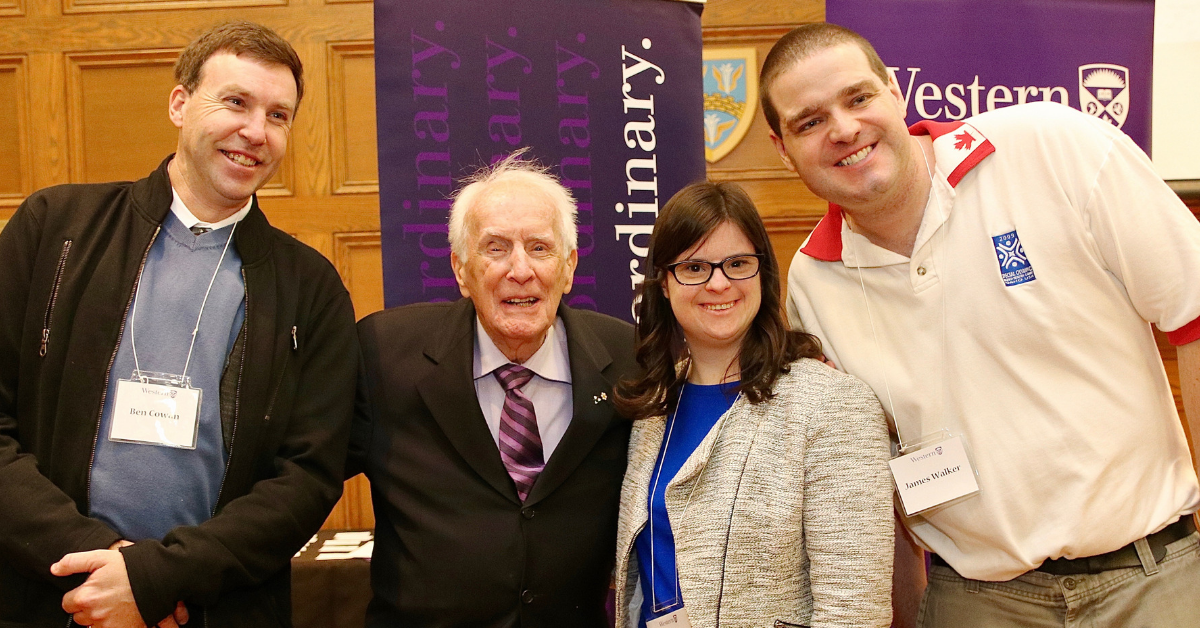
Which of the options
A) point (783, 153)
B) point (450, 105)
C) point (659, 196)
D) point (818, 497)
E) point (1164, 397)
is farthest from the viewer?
point (659, 196)

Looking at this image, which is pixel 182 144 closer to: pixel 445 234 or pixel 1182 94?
pixel 445 234

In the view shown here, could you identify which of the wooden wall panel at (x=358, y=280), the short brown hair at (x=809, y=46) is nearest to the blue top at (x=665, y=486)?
the short brown hair at (x=809, y=46)

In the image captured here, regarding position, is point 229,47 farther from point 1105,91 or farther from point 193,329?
point 1105,91

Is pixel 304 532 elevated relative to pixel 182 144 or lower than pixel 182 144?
lower

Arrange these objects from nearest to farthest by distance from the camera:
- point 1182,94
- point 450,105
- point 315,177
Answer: point 450,105
point 1182,94
point 315,177

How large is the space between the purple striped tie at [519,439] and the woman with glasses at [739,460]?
0.79 ft

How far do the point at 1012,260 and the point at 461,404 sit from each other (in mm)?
1319

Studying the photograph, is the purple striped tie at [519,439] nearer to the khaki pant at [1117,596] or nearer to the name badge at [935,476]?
the name badge at [935,476]

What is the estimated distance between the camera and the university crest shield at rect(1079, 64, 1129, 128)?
3178mm

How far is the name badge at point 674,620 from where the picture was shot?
1752 millimetres

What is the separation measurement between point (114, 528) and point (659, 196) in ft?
6.27

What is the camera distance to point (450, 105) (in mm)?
2754

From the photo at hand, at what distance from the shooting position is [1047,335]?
1783 mm

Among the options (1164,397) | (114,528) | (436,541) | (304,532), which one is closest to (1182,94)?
(1164,397)
